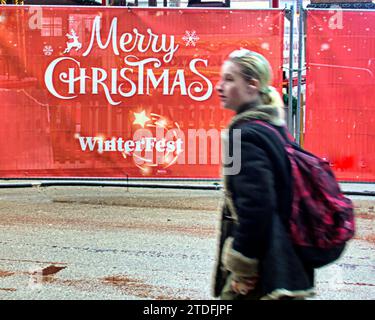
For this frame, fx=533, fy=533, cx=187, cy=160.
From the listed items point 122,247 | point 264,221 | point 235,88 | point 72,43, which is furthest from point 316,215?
point 72,43

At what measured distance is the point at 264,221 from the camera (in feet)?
6.97

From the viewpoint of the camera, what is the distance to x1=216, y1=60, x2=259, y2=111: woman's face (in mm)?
2365

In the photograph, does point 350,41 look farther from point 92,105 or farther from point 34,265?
point 34,265

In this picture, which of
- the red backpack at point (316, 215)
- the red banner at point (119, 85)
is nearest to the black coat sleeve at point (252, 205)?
the red backpack at point (316, 215)

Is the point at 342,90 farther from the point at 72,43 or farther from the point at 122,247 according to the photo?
the point at 122,247

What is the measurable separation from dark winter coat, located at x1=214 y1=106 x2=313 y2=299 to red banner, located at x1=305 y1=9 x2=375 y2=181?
6586 millimetres

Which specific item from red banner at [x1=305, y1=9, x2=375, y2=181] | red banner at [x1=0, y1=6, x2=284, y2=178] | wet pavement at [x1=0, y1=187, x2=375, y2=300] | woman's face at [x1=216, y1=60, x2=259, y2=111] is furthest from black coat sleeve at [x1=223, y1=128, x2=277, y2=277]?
red banner at [x1=305, y1=9, x2=375, y2=181]

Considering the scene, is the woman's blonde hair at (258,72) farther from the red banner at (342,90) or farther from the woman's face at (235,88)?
the red banner at (342,90)

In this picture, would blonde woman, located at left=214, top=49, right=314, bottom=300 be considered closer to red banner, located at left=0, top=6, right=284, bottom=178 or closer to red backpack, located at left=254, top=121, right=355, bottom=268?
red backpack, located at left=254, top=121, right=355, bottom=268

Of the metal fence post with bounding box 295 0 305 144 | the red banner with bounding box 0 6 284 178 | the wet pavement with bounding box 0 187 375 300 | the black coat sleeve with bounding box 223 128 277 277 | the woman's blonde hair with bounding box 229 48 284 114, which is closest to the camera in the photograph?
the black coat sleeve with bounding box 223 128 277 277

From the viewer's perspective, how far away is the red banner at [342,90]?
8.40 metres

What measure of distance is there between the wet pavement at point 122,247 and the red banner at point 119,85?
69 cm
